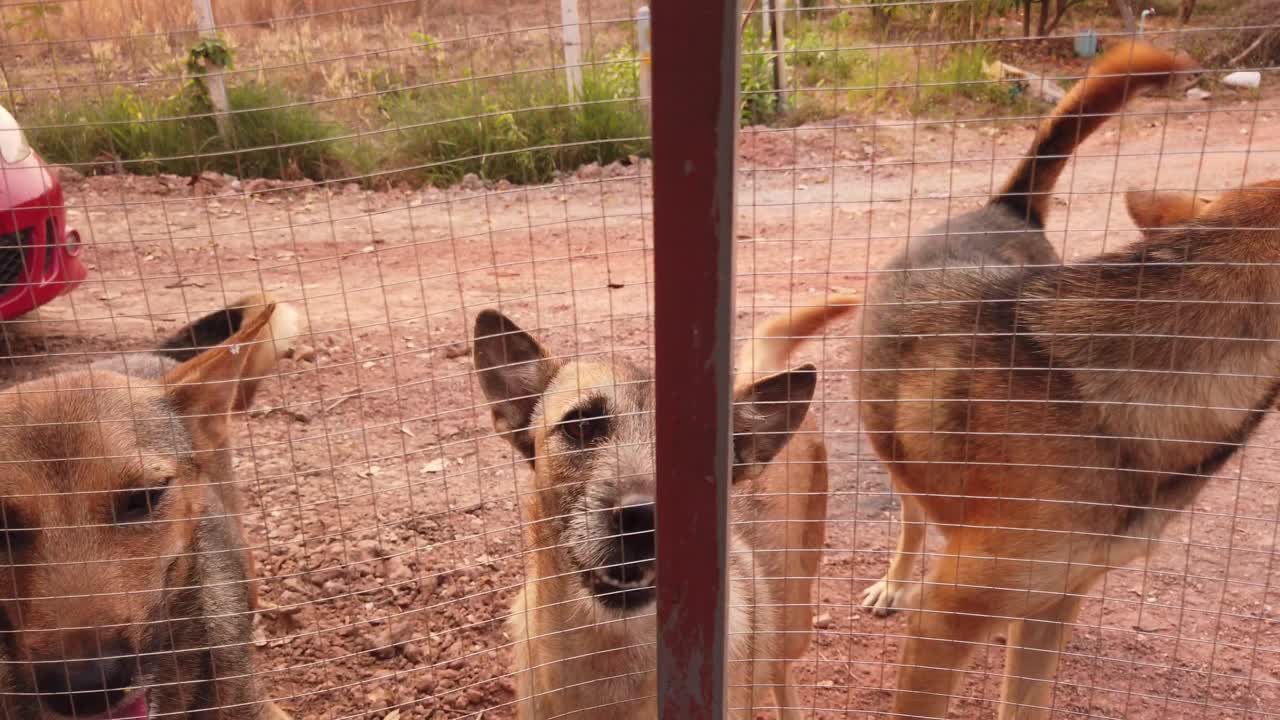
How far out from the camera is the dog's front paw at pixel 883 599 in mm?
5109

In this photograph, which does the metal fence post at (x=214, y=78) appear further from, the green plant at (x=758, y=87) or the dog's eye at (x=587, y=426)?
the green plant at (x=758, y=87)

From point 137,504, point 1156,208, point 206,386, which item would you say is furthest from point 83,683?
point 1156,208

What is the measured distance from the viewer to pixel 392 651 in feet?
14.5

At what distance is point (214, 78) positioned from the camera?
3418 mm

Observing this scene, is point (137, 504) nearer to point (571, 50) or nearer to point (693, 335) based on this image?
point (693, 335)

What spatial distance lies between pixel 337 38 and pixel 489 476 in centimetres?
321

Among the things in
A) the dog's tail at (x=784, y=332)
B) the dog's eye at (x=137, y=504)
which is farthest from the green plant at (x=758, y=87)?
the dog's eye at (x=137, y=504)

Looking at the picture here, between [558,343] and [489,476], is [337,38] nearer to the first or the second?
[489,476]

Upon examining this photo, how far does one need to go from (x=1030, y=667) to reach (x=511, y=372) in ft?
8.41

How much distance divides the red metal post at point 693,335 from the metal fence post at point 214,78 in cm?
130

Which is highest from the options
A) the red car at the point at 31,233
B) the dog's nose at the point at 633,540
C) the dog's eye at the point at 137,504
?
the red car at the point at 31,233

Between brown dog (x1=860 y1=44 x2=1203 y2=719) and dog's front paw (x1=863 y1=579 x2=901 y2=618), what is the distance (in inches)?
42.5

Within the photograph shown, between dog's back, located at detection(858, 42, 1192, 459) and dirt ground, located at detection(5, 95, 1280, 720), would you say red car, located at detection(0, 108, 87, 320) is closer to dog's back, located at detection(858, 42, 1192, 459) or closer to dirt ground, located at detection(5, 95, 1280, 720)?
dirt ground, located at detection(5, 95, 1280, 720)

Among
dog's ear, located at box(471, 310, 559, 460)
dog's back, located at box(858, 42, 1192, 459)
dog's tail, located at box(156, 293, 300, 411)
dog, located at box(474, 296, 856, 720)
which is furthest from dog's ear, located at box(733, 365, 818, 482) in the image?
dog's tail, located at box(156, 293, 300, 411)
